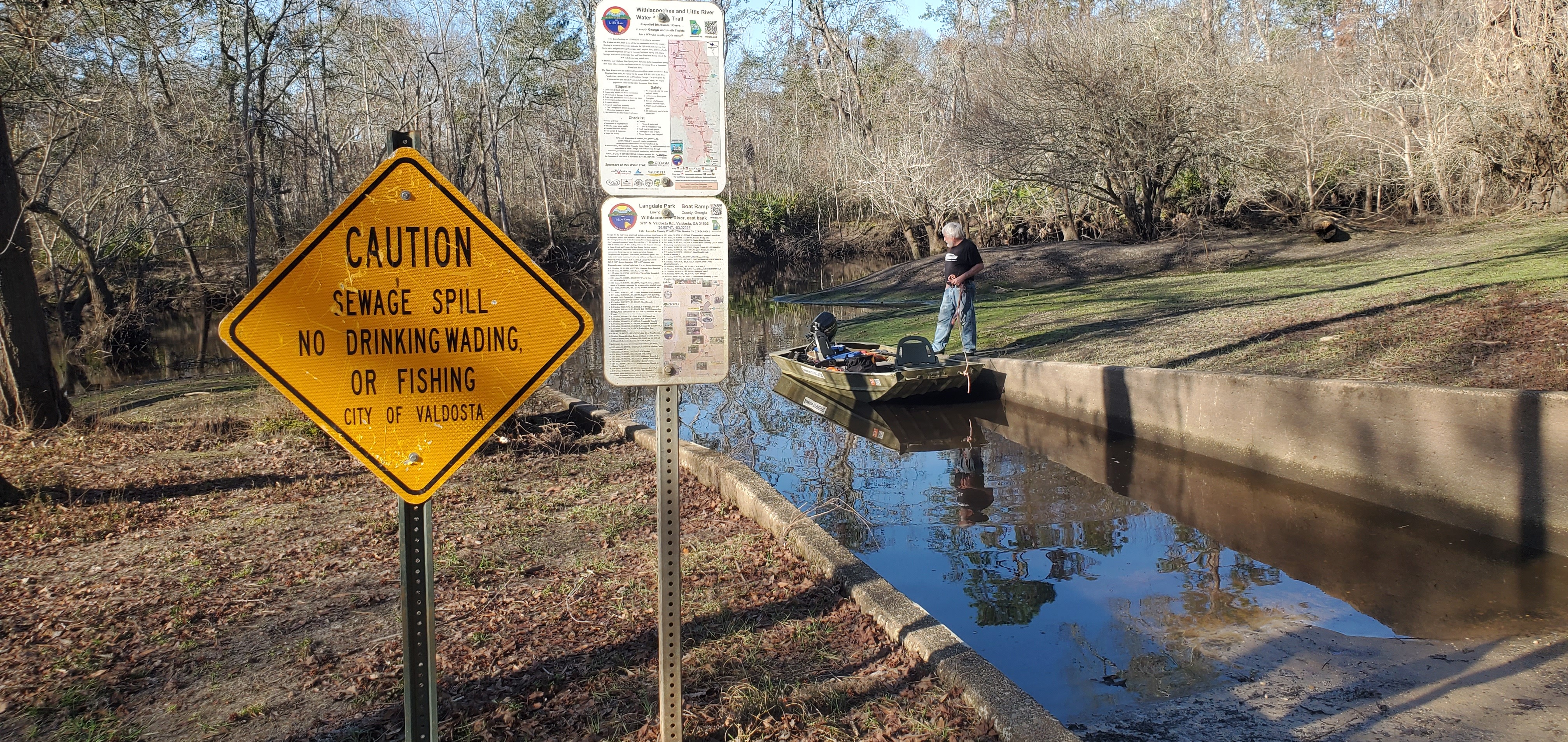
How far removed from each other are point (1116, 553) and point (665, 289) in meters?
5.51

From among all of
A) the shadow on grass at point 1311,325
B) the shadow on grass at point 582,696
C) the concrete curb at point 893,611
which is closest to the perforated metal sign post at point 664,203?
the shadow on grass at point 582,696

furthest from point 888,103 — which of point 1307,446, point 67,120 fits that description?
point 1307,446

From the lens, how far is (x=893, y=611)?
4.91m

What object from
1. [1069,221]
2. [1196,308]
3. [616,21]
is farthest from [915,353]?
[1069,221]

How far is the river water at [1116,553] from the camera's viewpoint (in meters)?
6.00

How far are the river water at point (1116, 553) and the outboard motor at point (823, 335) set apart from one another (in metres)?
1.99

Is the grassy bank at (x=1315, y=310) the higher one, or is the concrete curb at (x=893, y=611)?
the grassy bank at (x=1315, y=310)

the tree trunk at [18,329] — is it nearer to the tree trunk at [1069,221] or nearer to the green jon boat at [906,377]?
the green jon boat at [906,377]

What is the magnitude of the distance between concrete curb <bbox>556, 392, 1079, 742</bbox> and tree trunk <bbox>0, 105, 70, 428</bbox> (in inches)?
249

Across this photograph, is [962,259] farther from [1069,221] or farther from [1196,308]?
[1069,221]

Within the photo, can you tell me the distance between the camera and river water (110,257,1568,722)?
6004mm

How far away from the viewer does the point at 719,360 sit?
348 centimetres

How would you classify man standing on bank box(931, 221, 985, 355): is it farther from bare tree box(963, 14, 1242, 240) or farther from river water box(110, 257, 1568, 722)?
bare tree box(963, 14, 1242, 240)

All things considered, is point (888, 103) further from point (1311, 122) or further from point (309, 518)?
point (309, 518)
